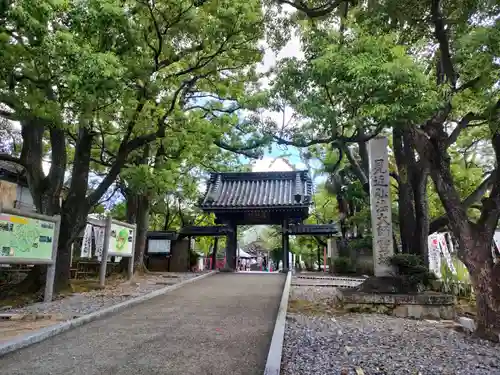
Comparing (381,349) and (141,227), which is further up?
(141,227)

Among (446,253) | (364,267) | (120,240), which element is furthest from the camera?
(364,267)

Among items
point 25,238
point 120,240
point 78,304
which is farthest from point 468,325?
point 120,240

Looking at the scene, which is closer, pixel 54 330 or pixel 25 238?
pixel 54 330

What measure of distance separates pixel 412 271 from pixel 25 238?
8.85 meters

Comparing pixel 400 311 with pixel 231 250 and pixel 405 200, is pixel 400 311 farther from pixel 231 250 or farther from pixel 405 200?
pixel 231 250

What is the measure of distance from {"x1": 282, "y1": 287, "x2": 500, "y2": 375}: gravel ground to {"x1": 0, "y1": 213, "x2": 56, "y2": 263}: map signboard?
5.76 m

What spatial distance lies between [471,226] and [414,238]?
11.9 ft

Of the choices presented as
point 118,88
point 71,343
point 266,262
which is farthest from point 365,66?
point 266,262

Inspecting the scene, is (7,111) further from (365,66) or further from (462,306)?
(462,306)

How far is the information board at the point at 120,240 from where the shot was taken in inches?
461

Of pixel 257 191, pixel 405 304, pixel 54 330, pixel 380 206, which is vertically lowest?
pixel 54 330

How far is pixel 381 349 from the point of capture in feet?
17.1

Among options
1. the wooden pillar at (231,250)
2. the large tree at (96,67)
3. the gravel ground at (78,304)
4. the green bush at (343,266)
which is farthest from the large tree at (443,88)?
the green bush at (343,266)

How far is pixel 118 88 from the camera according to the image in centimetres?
654
